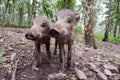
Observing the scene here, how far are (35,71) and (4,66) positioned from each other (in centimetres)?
92

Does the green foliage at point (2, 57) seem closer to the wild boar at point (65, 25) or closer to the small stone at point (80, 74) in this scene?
the wild boar at point (65, 25)

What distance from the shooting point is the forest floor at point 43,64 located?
6301mm

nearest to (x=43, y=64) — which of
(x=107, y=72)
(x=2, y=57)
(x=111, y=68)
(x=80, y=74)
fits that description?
(x=80, y=74)

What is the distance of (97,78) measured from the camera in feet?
23.0

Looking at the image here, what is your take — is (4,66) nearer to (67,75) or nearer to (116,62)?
(67,75)

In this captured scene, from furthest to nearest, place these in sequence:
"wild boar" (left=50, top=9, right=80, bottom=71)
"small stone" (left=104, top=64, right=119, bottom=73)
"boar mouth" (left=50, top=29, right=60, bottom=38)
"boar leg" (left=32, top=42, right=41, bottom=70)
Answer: "small stone" (left=104, top=64, right=119, bottom=73) < "boar leg" (left=32, top=42, right=41, bottom=70) < "wild boar" (left=50, top=9, right=80, bottom=71) < "boar mouth" (left=50, top=29, right=60, bottom=38)

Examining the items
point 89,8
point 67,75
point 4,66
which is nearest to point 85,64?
point 67,75

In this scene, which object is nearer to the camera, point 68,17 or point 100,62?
point 68,17

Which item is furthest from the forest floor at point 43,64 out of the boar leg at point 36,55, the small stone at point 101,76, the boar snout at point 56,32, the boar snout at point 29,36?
the boar snout at point 56,32

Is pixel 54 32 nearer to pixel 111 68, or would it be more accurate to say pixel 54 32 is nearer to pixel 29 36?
pixel 29 36

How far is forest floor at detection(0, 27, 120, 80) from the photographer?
6.30 m

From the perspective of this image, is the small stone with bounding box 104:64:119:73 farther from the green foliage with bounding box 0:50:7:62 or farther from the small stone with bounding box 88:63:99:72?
the green foliage with bounding box 0:50:7:62

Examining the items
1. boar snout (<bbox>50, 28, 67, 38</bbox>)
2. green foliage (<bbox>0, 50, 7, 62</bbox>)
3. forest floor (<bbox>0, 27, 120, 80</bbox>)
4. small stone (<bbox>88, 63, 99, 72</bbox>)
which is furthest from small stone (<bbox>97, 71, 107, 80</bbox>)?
green foliage (<bbox>0, 50, 7, 62</bbox>)

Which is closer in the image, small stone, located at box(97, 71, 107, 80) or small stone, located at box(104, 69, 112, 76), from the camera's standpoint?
small stone, located at box(97, 71, 107, 80)
